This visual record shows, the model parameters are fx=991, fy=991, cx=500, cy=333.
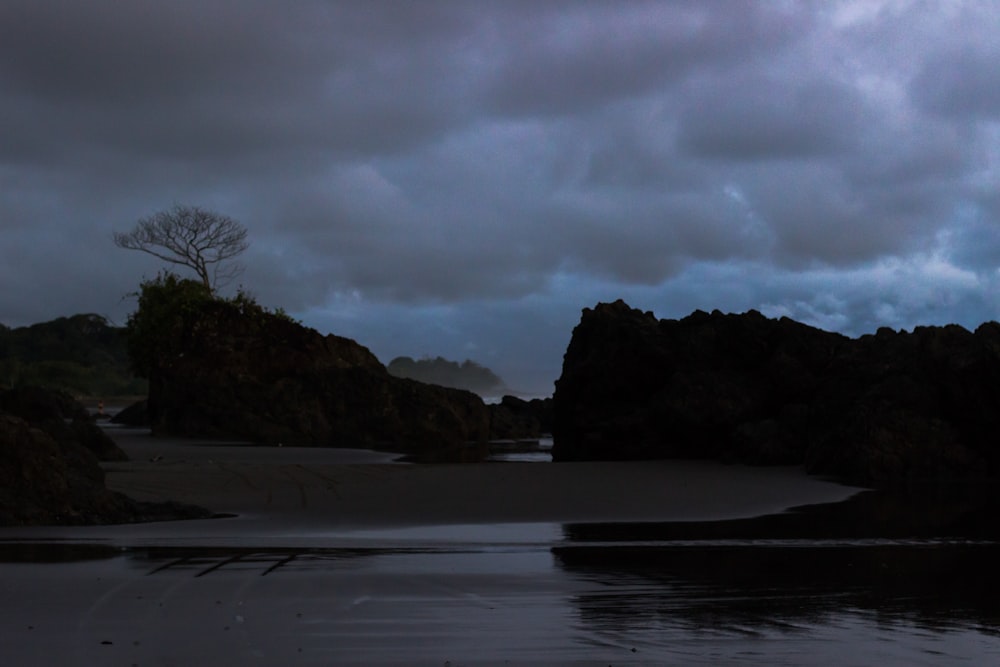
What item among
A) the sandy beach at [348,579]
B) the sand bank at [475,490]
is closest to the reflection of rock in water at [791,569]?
the sandy beach at [348,579]

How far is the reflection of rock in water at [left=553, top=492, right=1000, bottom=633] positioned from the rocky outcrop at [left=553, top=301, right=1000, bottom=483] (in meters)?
5.15

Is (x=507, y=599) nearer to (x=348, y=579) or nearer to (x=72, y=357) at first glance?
(x=348, y=579)

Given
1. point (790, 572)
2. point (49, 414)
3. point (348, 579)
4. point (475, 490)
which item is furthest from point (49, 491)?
point (49, 414)

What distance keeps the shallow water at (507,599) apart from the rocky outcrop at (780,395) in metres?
7.59

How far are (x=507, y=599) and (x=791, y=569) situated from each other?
2.47 m

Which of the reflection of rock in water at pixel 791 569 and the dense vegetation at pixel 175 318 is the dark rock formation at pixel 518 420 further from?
the reflection of rock in water at pixel 791 569

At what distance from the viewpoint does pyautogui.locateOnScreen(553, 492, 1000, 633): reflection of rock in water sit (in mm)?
5703

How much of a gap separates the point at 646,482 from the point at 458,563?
7.25 m

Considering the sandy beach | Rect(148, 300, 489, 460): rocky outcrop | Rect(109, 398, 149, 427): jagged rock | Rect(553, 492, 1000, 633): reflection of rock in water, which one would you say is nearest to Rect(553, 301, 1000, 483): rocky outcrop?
the sandy beach

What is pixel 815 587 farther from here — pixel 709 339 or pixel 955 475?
pixel 709 339

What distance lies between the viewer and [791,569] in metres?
7.30

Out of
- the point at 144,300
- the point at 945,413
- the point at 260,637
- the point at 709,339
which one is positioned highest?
the point at 144,300

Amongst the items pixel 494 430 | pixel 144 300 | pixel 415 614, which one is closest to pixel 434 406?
pixel 494 430

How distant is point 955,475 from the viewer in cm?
1595
